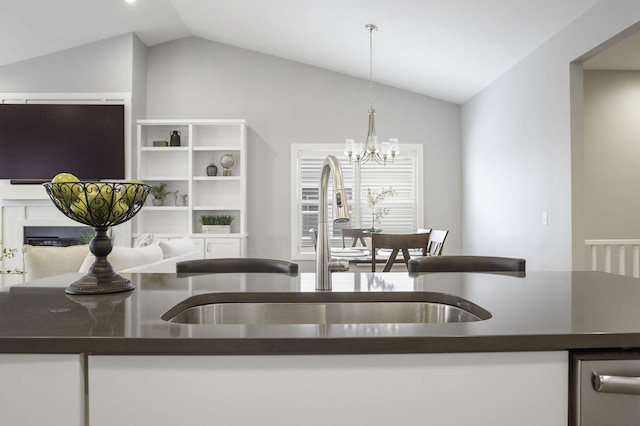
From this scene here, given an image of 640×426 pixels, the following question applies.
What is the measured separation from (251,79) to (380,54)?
6.24 feet

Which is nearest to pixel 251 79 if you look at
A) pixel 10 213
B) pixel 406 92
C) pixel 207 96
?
pixel 207 96

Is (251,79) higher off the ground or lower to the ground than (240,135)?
higher

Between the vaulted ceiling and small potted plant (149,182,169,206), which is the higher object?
the vaulted ceiling

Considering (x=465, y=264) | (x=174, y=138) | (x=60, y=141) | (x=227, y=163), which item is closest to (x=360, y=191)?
(x=227, y=163)

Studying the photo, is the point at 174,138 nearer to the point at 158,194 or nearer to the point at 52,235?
the point at 158,194

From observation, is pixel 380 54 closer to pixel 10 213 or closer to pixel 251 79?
pixel 251 79

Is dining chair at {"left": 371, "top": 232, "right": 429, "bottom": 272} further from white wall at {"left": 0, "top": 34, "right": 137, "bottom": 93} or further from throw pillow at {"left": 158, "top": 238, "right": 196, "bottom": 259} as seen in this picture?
white wall at {"left": 0, "top": 34, "right": 137, "bottom": 93}

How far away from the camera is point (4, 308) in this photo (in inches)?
40.2

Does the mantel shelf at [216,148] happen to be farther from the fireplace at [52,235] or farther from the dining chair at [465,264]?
the dining chair at [465,264]

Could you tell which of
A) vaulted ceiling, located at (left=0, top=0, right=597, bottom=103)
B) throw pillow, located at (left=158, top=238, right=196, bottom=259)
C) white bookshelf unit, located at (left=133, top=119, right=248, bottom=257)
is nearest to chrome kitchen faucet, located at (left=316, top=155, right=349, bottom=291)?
throw pillow, located at (left=158, top=238, right=196, bottom=259)

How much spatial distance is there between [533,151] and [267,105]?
3.49 m

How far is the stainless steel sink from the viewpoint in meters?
1.21

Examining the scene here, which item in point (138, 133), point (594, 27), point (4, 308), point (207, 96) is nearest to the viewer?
point (4, 308)

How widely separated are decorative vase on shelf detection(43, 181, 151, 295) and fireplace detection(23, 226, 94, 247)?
4908 mm
